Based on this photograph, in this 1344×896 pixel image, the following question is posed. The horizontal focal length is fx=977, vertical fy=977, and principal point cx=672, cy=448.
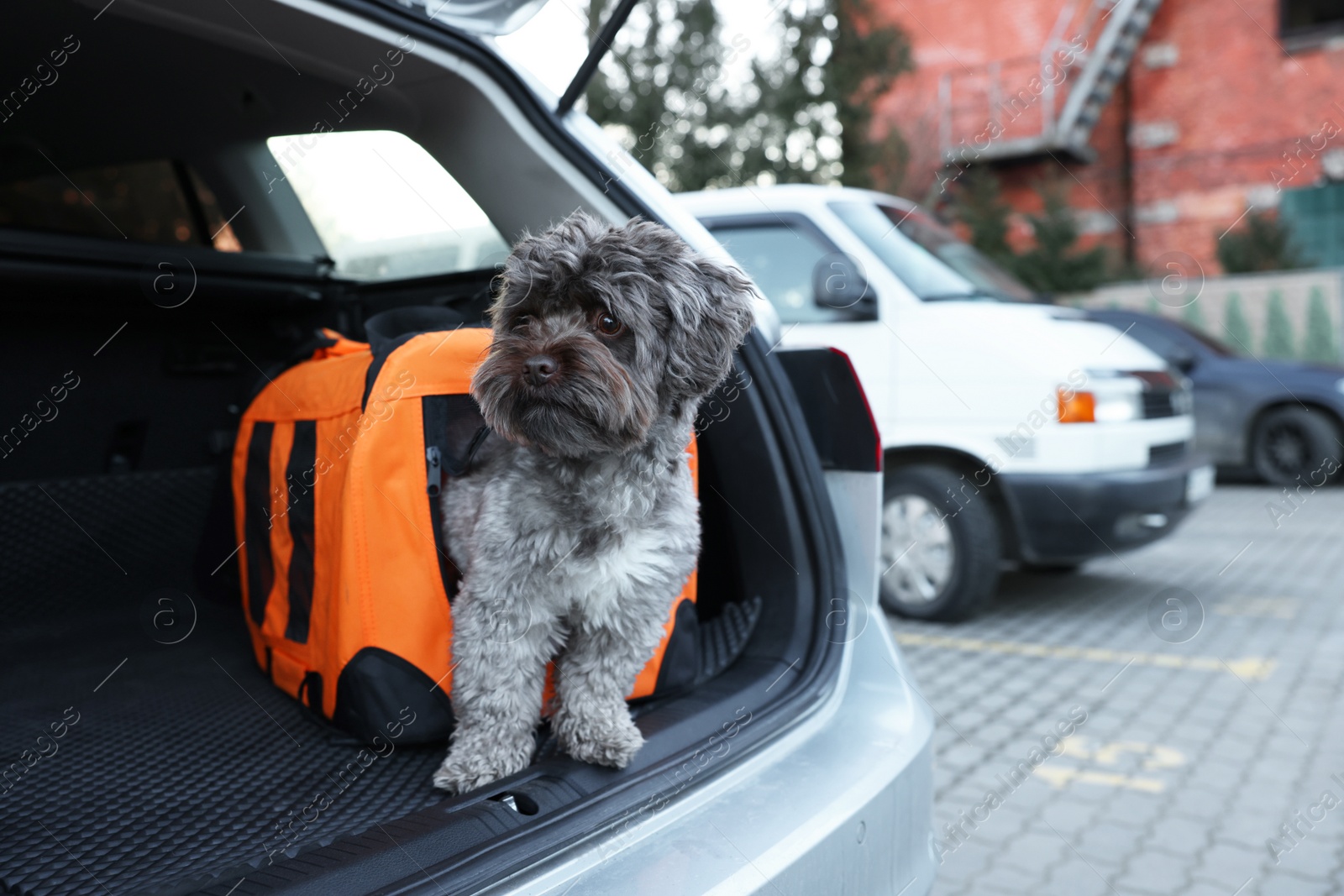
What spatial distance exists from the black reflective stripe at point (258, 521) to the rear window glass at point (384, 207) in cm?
68

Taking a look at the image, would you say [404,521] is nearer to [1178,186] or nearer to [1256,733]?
[1256,733]

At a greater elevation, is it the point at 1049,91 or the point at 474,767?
the point at 1049,91

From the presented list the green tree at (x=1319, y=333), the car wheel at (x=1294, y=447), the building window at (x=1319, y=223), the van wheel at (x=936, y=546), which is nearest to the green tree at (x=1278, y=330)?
the green tree at (x=1319, y=333)

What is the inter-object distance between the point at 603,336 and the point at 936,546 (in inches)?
158

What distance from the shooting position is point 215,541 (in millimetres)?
3098

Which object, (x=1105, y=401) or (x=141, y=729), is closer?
(x=141, y=729)

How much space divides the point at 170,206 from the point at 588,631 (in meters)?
2.46

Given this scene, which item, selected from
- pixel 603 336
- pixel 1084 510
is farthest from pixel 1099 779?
pixel 603 336

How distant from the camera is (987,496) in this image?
5535 millimetres

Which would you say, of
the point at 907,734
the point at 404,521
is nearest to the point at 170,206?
the point at 404,521

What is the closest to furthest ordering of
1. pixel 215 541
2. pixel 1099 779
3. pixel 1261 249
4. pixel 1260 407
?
pixel 215 541 < pixel 1099 779 < pixel 1260 407 < pixel 1261 249

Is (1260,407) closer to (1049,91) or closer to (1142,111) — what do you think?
(1049,91)

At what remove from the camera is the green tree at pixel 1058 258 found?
17.2m

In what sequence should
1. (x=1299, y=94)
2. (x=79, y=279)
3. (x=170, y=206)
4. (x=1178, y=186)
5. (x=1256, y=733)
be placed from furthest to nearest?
(x=1178, y=186) → (x=1299, y=94) → (x=1256, y=733) → (x=170, y=206) → (x=79, y=279)
